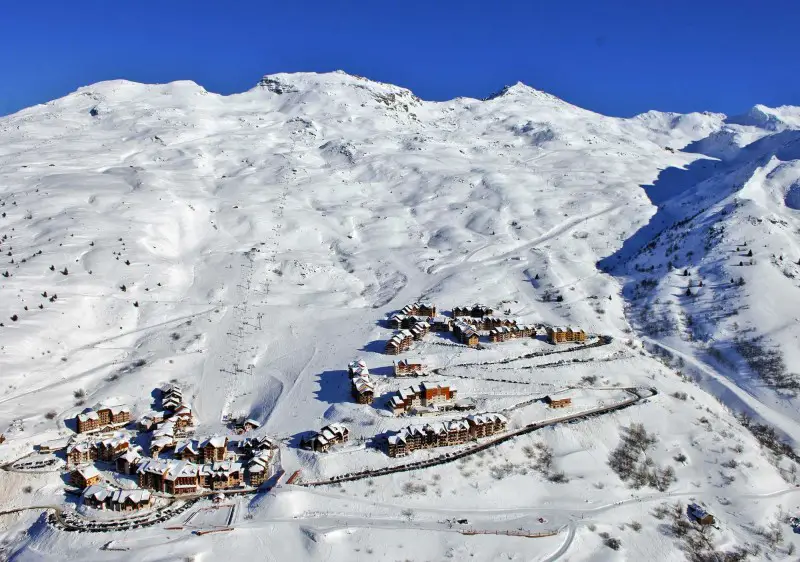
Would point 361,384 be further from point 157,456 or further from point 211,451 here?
point 157,456

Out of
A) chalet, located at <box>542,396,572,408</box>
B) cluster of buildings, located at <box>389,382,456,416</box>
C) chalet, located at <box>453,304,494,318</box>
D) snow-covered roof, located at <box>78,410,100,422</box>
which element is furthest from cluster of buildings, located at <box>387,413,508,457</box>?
snow-covered roof, located at <box>78,410,100,422</box>

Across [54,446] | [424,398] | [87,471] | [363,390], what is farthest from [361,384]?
[54,446]

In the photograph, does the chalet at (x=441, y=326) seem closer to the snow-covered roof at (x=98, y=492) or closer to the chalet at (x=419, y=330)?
the chalet at (x=419, y=330)

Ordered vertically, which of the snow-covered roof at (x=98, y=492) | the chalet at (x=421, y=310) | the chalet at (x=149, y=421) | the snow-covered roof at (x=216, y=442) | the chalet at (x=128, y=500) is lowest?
the chalet at (x=128, y=500)

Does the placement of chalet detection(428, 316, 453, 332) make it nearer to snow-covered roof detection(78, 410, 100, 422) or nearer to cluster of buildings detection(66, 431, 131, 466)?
cluster of buildings detection(66, 431, 131, 466)

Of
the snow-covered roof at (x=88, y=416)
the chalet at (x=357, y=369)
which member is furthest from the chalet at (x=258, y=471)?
the snow-covered roof at (x=88, y=416)

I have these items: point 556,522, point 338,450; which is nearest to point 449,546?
point 556,522
